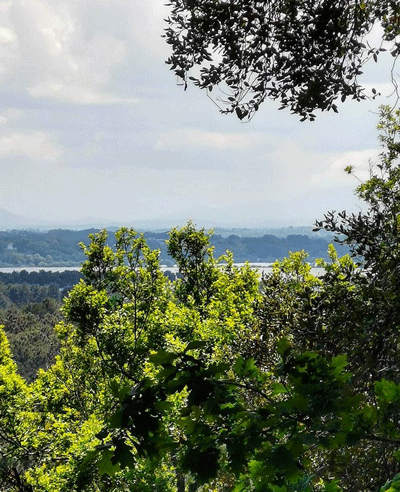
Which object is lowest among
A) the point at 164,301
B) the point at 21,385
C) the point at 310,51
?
the point at 21,385

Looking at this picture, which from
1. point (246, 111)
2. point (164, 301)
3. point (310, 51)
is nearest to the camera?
point (310, 51)

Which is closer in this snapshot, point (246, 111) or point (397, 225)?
point (246, 111)

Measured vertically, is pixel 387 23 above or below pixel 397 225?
above

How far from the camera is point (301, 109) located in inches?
188

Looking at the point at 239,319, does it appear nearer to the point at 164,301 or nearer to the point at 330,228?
the point at 164,301

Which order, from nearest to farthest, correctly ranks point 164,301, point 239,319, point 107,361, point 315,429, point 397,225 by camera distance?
point 315,429 < point 397,225 < point 239,319 < point 107,361 < point 164,301

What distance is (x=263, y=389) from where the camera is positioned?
4.16 metres

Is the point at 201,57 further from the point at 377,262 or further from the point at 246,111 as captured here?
the point at 377,262

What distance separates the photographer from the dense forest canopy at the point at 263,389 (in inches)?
96.3

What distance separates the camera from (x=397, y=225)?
5488 mm

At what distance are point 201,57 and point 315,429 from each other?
3501mm

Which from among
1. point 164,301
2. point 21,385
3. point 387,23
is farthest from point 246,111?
point 164,301

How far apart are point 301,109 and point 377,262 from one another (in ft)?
5.26

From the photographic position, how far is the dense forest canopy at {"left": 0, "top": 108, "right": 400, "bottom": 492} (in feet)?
8.03
